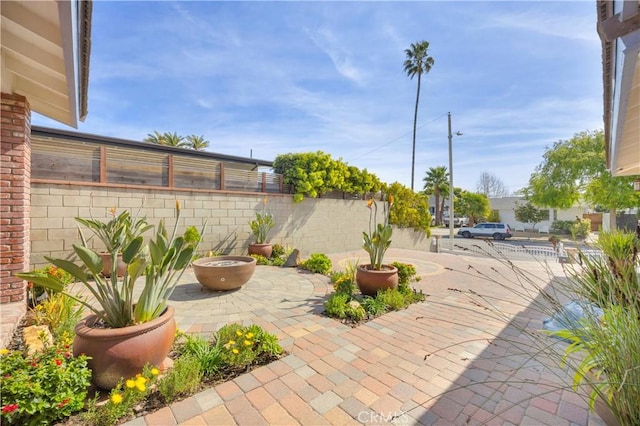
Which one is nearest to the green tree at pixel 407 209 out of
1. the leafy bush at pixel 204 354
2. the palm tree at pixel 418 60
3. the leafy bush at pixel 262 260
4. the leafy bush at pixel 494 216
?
the leafy bush at pixel 262 260

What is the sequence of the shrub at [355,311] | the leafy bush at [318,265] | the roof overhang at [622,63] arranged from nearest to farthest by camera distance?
1. the roof overhang at [622,63]
2. the shrub at [355,311]
3. the leafy bush at [318,265]

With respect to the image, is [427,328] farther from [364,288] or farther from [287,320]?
[287,320]

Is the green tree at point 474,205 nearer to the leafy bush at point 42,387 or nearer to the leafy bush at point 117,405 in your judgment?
the leafy bush at point 117,405

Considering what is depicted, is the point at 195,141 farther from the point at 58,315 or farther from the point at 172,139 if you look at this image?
the point at 58,315

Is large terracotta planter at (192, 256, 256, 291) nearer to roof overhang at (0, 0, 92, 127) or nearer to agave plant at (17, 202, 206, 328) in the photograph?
agave plant at (17, 202, 206, 328)

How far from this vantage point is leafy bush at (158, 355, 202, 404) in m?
2.08

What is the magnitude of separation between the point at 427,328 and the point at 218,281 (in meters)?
3.60

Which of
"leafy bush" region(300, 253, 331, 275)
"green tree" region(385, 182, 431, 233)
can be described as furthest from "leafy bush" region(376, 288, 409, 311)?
"green tree" region(385, 182, 431, 233)

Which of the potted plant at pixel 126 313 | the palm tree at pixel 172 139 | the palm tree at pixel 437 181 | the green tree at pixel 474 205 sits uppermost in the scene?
the palm tree at pixel 172 139

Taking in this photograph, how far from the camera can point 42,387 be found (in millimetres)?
1717

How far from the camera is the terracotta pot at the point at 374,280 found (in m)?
4.53

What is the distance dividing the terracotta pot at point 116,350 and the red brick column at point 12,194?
2626 mm

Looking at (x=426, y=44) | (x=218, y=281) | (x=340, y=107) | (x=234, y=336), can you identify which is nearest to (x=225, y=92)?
(x=340, y=107)

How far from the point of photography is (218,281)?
15.6ft
